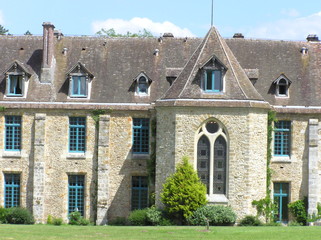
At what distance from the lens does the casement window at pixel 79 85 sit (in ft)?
→ 143

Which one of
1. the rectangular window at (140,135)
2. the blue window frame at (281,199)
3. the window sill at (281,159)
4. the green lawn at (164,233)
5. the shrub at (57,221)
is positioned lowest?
the shrub at (57,221)

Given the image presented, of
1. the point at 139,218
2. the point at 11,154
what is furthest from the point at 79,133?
the point at 139,218

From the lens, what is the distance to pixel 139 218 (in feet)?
130

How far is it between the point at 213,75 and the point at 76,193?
10.3 m

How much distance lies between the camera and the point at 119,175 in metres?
→ 42.7

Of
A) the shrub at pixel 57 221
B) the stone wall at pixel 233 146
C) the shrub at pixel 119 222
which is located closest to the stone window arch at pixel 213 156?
the stone wall at pixel 233 146

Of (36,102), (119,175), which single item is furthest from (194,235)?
(36,102)

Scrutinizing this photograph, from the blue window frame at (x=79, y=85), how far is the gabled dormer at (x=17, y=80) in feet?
8.57

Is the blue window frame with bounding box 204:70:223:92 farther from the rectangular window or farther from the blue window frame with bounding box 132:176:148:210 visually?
the blue window frame with bounding box 132:176:148:210

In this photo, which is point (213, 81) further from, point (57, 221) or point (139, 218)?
point (57, 221)

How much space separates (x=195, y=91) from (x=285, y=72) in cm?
738

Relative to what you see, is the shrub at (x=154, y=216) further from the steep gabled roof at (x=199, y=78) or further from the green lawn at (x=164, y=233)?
the steep gabled roof at (x=199, y=78)

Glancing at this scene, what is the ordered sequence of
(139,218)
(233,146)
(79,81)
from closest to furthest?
(233,146), (139,218), (79,81)

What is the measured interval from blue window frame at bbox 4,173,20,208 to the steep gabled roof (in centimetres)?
989
